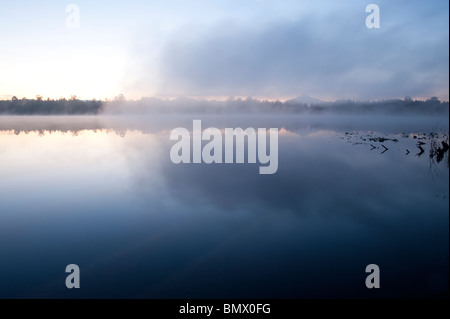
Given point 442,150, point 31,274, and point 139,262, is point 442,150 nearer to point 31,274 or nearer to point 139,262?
point 139,262

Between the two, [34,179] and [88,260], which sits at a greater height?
[34,179]

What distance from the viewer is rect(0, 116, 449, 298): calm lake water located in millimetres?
5918

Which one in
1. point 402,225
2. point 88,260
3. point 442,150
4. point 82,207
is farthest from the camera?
point 442,150

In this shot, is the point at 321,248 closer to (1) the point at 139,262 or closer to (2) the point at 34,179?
(1) the point at 139,262

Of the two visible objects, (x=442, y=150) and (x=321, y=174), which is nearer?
(x=321, y=174)

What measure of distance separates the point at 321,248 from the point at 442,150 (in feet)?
66.5

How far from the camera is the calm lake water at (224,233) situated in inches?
233

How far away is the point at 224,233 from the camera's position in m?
8.45
